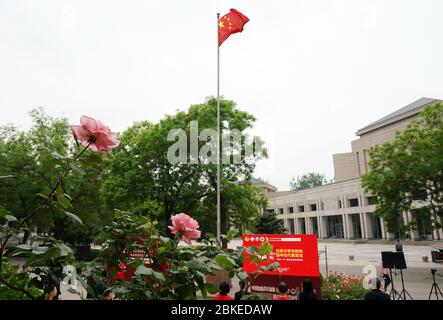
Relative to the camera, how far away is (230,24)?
17172mm

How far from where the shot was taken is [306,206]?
75375 mm

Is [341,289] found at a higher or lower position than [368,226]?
lower

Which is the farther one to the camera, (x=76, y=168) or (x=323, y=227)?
(x=323, y=227)

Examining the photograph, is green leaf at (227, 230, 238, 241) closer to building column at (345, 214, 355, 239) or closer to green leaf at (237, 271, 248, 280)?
green leaf at (237, 271, 248, 280)

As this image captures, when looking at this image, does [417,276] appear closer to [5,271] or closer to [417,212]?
[417,212]

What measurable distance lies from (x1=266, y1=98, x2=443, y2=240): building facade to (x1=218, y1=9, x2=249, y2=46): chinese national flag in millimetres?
44118

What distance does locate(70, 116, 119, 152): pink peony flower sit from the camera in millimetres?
1755

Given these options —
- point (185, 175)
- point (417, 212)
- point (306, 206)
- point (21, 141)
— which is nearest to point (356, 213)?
point (306, 206)

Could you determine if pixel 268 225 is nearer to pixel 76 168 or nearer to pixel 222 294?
pixel 222 294

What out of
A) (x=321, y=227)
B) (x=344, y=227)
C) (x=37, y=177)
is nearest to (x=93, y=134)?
(x=37, y=177)

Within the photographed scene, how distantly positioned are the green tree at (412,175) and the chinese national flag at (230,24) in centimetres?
1223

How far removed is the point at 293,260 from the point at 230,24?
12142mm

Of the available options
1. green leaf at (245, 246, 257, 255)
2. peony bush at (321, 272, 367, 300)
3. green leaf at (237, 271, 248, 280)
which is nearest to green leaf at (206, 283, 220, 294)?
green leaf at (237, 271, 248, 280)

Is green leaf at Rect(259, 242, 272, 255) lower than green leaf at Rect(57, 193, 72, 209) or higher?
lower
